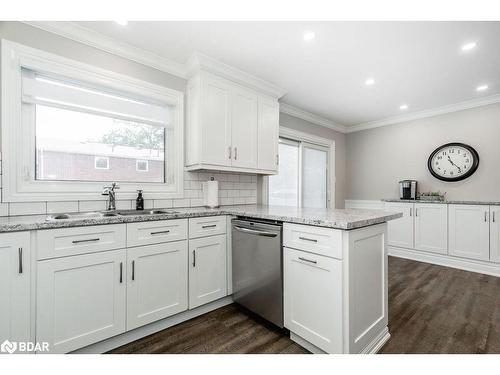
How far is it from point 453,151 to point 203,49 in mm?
4002

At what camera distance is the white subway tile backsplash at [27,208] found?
5.55 feet

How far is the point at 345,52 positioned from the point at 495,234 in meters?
3.16

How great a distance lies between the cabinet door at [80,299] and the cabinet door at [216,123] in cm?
126

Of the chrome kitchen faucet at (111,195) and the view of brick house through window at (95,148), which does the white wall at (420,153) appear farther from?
the chrome kitchen faucet at (111,195)

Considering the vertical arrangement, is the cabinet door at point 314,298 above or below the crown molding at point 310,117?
below

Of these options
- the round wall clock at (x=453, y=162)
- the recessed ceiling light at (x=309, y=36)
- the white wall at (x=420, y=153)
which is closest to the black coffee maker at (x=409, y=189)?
the white wall at (x=420, y=153)

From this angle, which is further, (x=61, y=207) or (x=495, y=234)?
(x=495, y=234)

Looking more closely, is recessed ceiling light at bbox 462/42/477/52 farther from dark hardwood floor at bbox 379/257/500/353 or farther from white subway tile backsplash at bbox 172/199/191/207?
white subway tile backsplash at bbox 172/199/191/207

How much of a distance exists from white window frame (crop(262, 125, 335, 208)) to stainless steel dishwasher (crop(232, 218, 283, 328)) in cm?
128

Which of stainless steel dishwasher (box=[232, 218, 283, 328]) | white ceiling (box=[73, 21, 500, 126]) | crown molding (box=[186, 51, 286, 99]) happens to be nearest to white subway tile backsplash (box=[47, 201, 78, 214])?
stainless steel dishwasher (box=[232, 218, 283, 328])

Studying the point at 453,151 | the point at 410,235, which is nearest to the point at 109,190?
the point at 410,235

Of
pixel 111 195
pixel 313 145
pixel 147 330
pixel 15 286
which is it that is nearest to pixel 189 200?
pixel 111 195

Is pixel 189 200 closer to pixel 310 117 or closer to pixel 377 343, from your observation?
pixel 377 343

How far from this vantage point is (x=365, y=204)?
4.72 metres
